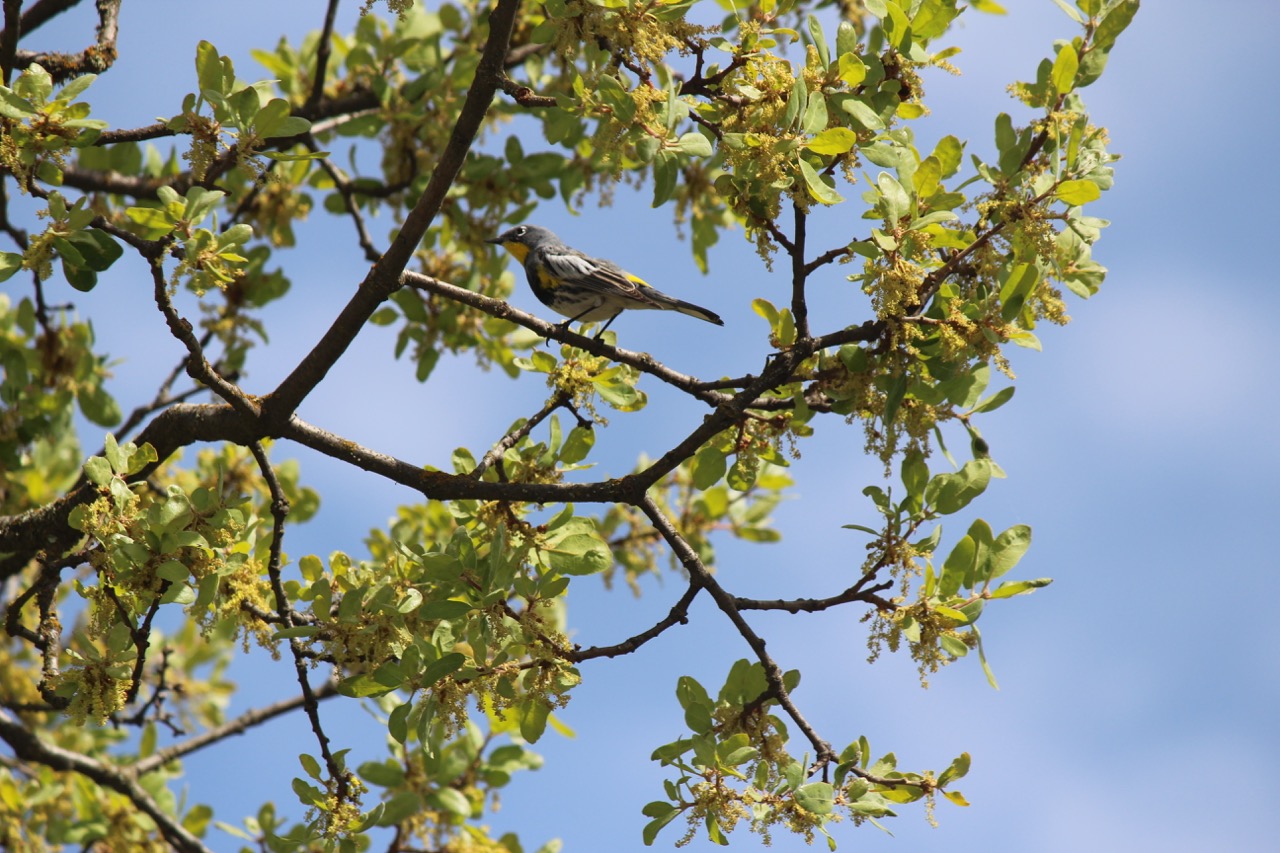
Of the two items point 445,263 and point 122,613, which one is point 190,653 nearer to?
point 445,263

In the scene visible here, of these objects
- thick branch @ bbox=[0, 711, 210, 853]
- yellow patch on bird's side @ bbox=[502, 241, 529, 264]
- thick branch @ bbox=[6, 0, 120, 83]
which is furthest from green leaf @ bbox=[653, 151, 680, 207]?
thick branch @ bbox=[0, 711, 210, 853]

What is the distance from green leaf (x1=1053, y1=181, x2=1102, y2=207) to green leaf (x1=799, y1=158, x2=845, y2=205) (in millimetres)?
690

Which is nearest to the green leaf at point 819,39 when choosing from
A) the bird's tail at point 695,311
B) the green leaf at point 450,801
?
the bird's tail at point 695,311

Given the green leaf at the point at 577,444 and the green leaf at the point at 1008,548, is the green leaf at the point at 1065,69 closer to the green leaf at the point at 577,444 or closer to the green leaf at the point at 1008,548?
the green leaf at the point at 1008,548

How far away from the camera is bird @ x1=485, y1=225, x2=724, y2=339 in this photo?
675 centimetres

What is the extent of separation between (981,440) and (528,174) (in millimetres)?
3829

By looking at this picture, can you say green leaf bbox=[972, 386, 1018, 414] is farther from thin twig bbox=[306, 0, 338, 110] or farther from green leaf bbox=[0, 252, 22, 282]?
thin twig bbox=[306, 0, 338, 110]

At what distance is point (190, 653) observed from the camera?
32.9ft

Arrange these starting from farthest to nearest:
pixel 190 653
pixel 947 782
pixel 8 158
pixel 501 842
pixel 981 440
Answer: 1. pixel 190 653
2. pixel 501 842
3. pixel 981 440
4. pixel 947 782
5. pixel 8 158

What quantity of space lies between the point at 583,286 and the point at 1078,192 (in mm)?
3939

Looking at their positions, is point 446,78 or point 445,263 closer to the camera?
point 446,78

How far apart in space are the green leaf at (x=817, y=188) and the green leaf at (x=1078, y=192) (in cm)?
69

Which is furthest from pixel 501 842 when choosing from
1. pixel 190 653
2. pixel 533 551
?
pixel 190 653

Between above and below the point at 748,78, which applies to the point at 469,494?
below
